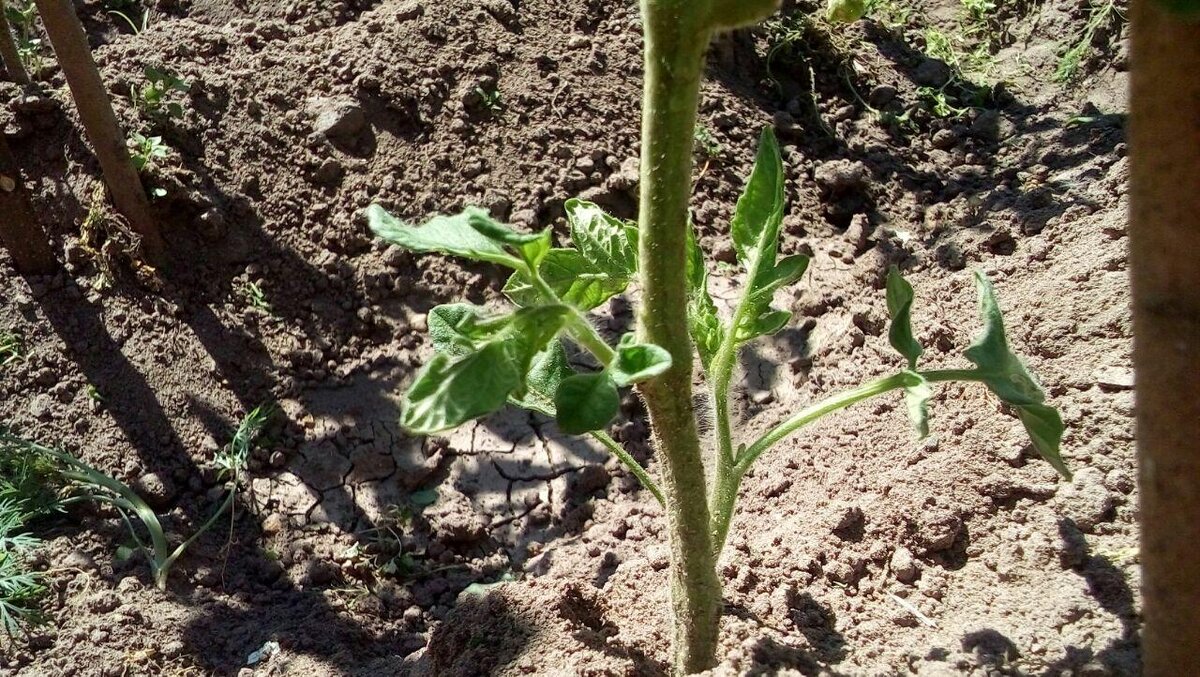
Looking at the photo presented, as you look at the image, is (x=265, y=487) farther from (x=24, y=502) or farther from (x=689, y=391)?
(x=689, y=391)

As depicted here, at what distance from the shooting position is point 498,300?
10.8 ft

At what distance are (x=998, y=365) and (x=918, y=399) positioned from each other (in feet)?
0.87

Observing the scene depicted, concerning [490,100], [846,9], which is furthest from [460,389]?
[490,100]

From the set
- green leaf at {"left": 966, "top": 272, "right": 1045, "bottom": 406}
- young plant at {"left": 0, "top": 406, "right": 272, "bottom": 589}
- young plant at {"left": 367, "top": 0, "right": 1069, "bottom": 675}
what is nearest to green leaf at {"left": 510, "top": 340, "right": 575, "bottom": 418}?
young plant at {"left": 367, "top": 0, "right": 1069, "bottom": 675}

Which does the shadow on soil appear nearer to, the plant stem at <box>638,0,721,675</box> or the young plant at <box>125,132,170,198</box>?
the plant stem at <box>638,0,721,675</box>

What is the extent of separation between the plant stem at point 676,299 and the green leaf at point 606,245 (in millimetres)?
284

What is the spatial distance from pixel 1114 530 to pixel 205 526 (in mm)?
2223

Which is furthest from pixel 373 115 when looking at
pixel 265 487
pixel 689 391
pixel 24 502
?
pixel 689 391

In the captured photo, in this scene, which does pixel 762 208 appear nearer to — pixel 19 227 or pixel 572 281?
pixel 572 281

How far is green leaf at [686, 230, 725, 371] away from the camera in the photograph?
176cm

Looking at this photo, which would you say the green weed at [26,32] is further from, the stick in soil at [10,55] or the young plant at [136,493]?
the young plant at [136,493]

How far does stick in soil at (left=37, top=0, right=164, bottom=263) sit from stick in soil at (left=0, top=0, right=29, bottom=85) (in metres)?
0.30

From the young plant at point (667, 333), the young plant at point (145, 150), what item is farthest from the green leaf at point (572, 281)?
the young plant at point (145, 150)

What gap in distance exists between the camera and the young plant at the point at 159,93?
3436 mm
